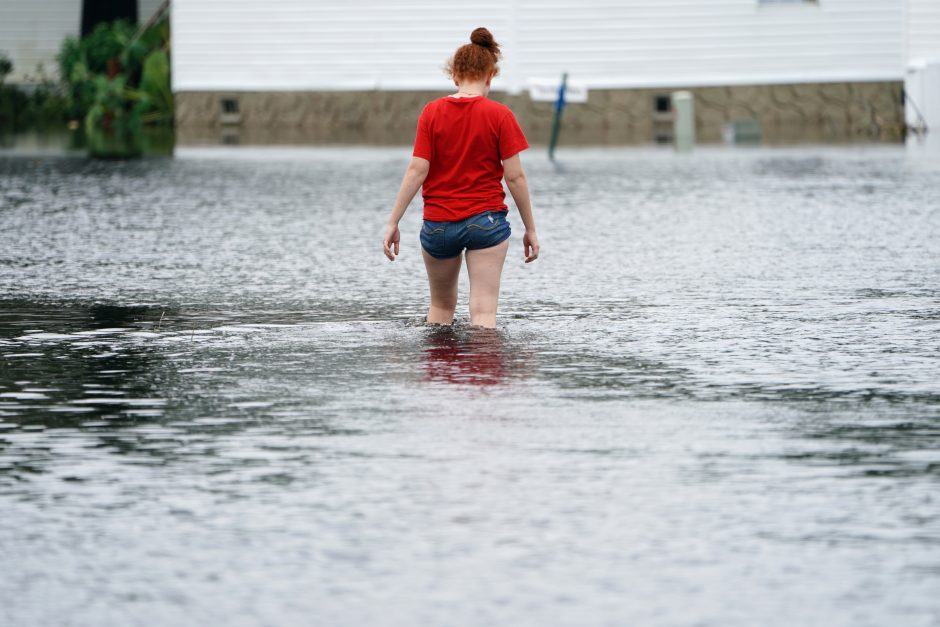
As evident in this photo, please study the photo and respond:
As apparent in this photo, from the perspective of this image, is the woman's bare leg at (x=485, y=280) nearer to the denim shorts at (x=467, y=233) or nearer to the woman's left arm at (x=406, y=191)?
the denim shorts at (x=467, y=233)

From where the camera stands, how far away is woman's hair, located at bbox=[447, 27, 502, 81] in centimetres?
961

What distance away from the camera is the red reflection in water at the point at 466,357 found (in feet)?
28.9

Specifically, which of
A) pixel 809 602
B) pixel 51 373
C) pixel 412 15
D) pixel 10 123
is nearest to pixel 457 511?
pixel 809 602

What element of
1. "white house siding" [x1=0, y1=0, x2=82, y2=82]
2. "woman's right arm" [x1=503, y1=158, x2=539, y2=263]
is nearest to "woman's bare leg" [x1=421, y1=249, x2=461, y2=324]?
"woman's right arm" [x1=503, y1=158, x2=539, y2=263]

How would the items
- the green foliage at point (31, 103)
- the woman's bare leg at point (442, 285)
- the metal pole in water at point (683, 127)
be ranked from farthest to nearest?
the green foliage at point (31, 103) → the metal pole in water at point (683, 127) → the woman's bare leg at point (442, 285)

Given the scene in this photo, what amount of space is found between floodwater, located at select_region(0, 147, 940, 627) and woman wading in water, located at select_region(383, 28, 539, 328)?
1.74 ft

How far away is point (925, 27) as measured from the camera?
116ft

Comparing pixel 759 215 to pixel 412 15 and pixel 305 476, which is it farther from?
pixel 412 15

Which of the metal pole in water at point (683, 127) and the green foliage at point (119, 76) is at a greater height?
the green foliage at point (119, 76)

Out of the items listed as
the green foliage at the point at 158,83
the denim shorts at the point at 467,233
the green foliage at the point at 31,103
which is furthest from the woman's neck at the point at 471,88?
the green foliage at the point at 31,103

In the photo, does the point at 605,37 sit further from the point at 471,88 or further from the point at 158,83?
the point at 471,88

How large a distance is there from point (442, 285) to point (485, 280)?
13.2 inches

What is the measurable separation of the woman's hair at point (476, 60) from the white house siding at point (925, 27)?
26885 millimetres

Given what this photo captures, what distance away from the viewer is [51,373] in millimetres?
9094
